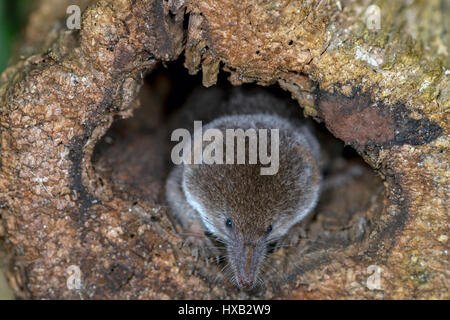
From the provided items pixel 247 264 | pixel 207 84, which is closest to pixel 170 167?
pixel 207 84

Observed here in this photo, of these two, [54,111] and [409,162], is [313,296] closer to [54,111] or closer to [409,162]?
[409,162]

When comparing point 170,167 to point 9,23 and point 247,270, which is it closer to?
point 247,270

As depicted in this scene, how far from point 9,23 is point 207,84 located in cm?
131

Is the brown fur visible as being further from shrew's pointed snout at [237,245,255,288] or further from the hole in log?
the hole in log

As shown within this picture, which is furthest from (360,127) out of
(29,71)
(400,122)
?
(29,71)

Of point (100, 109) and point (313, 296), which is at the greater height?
point (100, 109)

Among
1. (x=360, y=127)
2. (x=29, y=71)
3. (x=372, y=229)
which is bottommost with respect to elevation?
(x=372, y=229)

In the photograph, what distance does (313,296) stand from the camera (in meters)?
2.92

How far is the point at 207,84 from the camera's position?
9.29ft

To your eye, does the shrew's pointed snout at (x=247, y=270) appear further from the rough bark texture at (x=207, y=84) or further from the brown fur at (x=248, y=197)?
the rough bark texture at (x=207, y=84)

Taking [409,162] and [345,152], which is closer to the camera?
[409,162]

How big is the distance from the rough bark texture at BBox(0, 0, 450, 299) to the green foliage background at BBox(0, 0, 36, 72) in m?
0.08

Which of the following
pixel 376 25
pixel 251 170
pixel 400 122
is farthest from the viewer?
pixel 251 170

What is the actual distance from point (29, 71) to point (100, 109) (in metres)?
0.47
